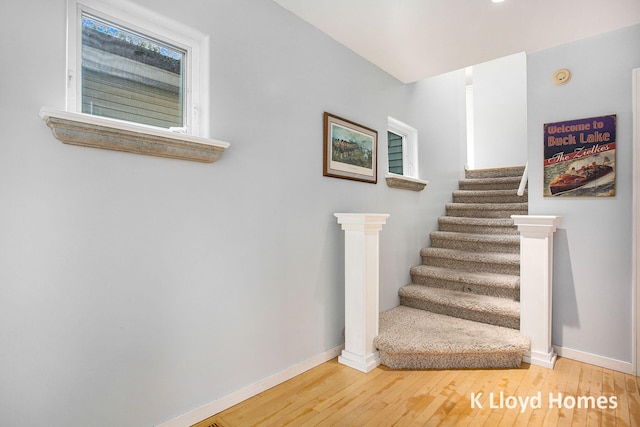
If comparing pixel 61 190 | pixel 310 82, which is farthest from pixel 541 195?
pixel 61 190

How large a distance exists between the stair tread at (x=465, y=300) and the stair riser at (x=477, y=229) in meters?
0.88

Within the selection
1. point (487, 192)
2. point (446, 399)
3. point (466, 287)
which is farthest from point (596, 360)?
point (487, 192)

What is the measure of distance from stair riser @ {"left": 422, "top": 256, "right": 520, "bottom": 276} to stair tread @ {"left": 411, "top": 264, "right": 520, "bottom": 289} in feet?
0.19

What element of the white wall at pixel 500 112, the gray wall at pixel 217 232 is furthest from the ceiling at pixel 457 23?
the white wall at pixel 500 112

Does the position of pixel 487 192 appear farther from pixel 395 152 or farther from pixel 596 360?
pixel 596 360

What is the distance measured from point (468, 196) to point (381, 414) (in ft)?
10.3

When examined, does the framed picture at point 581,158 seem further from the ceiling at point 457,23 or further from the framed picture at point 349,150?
the framed picture at point 349,150

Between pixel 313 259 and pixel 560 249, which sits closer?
pixel 313 259

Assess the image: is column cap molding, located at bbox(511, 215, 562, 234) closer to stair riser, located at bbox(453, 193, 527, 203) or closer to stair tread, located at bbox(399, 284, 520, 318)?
stair tread, located at bbox(399, 284, 520, 318)

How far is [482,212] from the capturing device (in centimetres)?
397

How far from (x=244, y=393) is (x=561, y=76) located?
3183 millimetres

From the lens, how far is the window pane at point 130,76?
1509 millimetres

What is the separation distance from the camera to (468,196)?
424 cm

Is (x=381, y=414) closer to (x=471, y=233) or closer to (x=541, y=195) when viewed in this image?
(x=541, y=195)
